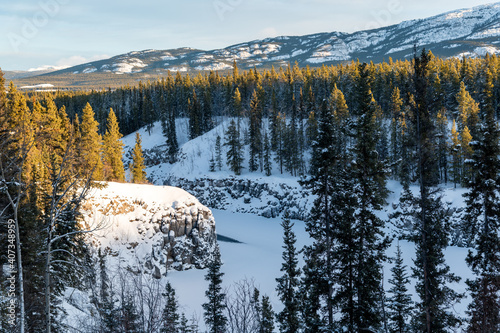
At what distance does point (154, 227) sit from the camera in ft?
125

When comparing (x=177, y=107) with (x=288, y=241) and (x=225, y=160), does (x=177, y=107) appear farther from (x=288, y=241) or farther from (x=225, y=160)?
(x=288, y=241)

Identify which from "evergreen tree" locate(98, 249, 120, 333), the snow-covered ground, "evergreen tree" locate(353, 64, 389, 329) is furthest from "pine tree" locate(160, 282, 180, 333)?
"evergreen tree" locate(353, 64, 389, 329)

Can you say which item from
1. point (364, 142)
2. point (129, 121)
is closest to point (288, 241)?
point (364, 142)

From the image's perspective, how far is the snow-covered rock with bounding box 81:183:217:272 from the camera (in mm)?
35562

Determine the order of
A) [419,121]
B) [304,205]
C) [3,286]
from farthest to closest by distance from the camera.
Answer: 1. [304,205]
2. [3,286]
3. [419,121]

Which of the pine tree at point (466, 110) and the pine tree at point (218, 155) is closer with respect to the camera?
the pine tree at point (466, 110)

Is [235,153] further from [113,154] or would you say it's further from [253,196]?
[113,154]

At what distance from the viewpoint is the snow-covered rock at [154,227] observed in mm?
35562

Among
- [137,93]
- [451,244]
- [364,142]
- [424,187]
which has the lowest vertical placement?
[451,244]

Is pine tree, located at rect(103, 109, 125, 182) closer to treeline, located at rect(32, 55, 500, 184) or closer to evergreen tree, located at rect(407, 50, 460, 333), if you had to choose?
treeline, located at rect(32, 55, 500, 184)

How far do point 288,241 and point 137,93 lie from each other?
125 m

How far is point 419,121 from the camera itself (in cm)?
1314

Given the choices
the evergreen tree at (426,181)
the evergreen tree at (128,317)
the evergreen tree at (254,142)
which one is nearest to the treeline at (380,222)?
the evergreen tree at (426,181)

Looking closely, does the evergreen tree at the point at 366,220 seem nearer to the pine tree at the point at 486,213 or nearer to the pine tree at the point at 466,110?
the pine tree at the point at 486,213
